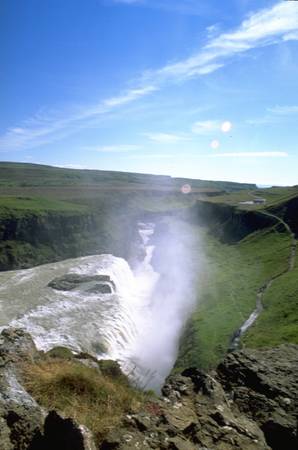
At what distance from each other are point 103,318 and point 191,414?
4356 cm

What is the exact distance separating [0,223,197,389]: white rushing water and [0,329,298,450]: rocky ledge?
18.8m

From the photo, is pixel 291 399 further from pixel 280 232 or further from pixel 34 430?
pixel 280 232

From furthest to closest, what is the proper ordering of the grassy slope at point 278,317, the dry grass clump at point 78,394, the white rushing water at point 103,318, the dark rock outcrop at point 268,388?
the white rushing water at point 103,318 → the grassy slope at point 278,317 → the dark rock outcrop at point 268,388 → the dry grass clump at point 78,394

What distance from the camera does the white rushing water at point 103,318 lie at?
150ft

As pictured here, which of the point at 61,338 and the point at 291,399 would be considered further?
the point at 61,338

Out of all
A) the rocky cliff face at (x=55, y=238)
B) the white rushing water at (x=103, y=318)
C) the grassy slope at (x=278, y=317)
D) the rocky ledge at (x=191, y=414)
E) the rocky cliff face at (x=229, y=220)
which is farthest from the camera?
the rocky cliff face at (x=229, y=220)

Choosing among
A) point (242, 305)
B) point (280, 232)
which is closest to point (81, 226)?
point (280, 232)

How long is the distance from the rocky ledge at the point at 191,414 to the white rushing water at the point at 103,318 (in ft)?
61.8

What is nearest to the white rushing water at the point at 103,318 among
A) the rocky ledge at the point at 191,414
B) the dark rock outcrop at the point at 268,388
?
the dark rock outcrop at the point at 268,388

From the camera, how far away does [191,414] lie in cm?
1268

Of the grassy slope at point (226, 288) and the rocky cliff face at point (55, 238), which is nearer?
the grassy slope at point (226, 288)

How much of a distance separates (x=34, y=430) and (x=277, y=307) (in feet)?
148

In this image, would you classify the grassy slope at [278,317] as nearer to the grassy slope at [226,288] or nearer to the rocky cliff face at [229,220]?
the grassy slope at [226,288]

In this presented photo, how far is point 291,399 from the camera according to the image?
47.3 feet
